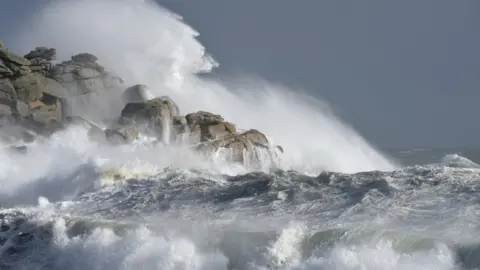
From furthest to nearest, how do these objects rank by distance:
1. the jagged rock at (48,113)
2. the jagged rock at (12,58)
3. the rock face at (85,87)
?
1. the rock face at (85,87)
2. the jagged rock at (12,58)
3. the jagged rock at (48,113)

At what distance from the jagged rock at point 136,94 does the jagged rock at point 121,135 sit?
610 cm

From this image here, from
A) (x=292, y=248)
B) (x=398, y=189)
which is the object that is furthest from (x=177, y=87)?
(x=292, y=248)

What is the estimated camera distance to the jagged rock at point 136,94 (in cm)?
3100

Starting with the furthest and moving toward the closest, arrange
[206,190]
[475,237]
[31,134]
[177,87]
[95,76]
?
[177,87]
[95,76]
[31,134]
[206,190]
[475,237]

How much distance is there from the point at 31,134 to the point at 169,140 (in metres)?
5.17

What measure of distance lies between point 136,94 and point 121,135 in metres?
6.96

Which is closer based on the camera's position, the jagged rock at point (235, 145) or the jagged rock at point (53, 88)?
the jagged rock at point (235, 145)

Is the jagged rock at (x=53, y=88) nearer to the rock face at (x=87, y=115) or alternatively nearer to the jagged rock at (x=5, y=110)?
the rock face at (x=87, y=115)

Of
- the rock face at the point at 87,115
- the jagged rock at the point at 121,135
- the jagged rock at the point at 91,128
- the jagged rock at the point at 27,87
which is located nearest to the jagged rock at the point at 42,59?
the rock face at the point at 87,115

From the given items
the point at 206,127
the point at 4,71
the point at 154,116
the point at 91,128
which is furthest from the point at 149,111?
the point at 4,71

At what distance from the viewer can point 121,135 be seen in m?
24.4

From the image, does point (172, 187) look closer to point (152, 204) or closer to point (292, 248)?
point (152, 204)

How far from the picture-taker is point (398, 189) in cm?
1577

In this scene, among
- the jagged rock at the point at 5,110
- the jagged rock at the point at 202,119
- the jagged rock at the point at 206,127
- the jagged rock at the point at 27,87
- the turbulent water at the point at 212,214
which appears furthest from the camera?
the jagged rock at the point at 27,87
